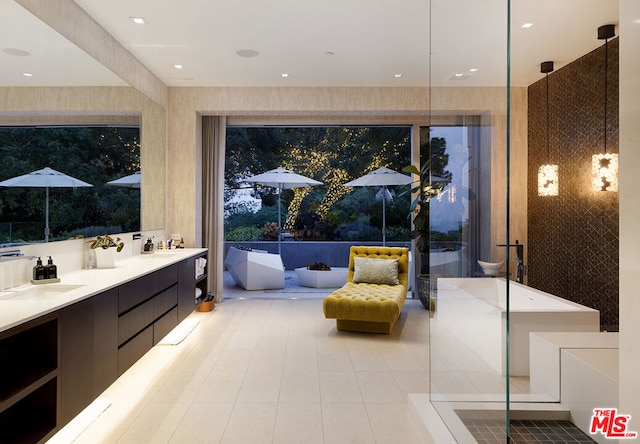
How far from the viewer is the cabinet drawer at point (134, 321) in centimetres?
287

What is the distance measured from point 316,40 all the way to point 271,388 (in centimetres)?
318

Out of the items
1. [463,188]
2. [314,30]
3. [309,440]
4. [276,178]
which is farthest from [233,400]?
[276,178]

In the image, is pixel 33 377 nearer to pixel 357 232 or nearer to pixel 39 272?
pixel 39 272

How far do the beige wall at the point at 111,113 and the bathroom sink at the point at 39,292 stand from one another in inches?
39.8

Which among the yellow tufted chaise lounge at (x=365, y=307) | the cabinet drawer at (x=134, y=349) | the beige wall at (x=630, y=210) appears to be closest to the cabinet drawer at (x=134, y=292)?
the cabinet drawer at (x=134, y=349)

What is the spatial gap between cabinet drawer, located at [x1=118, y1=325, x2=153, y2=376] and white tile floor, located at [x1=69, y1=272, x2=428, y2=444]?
23 centimetres

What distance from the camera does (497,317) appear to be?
1755 mm

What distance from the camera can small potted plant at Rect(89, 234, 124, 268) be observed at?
11.7ft

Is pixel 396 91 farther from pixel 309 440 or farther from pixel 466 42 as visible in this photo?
pixel 309 440

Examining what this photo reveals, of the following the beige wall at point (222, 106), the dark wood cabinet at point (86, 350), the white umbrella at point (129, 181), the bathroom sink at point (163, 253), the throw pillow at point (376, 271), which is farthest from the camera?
the beige wall at point (222, 106)

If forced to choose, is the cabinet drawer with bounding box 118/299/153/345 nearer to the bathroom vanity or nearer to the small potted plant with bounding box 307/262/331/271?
the bathroom vanity

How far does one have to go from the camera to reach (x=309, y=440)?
7.87 ft

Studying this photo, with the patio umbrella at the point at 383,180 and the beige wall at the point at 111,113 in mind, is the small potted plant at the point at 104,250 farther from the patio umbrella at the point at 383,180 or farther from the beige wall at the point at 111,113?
the patio umbrella at the point at 383,180

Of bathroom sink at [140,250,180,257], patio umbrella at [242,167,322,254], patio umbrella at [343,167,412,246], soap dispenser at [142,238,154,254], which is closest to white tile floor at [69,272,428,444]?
bathroom sink at [140,250,180,257]
